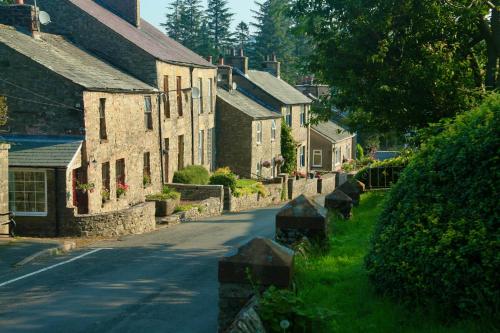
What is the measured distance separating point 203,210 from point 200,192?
9.88ft

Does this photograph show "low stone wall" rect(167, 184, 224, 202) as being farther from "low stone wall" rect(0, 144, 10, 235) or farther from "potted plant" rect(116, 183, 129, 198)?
"low stone wall" rect(0, 144, 10, 235)

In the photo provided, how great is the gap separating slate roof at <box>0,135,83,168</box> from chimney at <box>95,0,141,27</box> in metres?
17.6

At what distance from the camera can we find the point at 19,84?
2402 centimetres

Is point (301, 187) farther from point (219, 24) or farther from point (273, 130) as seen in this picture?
point (219, 24)

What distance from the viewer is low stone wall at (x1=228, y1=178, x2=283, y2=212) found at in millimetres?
35312

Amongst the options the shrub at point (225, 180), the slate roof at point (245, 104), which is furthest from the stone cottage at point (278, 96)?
the shrub at point (225, 180)

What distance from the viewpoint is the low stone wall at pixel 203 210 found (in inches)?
1131

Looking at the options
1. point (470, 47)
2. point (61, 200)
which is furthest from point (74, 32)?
point (470, 47)

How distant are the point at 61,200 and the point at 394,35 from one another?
13227mm

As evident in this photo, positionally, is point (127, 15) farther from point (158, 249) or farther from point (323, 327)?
point (323, 327)

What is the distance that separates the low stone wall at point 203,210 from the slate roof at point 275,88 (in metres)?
20.3

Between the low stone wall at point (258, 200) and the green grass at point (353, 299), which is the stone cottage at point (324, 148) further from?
the green grass at point (353, 299)

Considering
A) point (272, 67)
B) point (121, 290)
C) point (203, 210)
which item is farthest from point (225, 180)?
point (272, 67)

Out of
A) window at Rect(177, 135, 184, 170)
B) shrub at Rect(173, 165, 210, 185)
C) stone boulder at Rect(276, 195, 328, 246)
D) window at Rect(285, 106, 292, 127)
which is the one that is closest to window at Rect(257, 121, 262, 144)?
window at Rect(285, 106, 292, 127)
